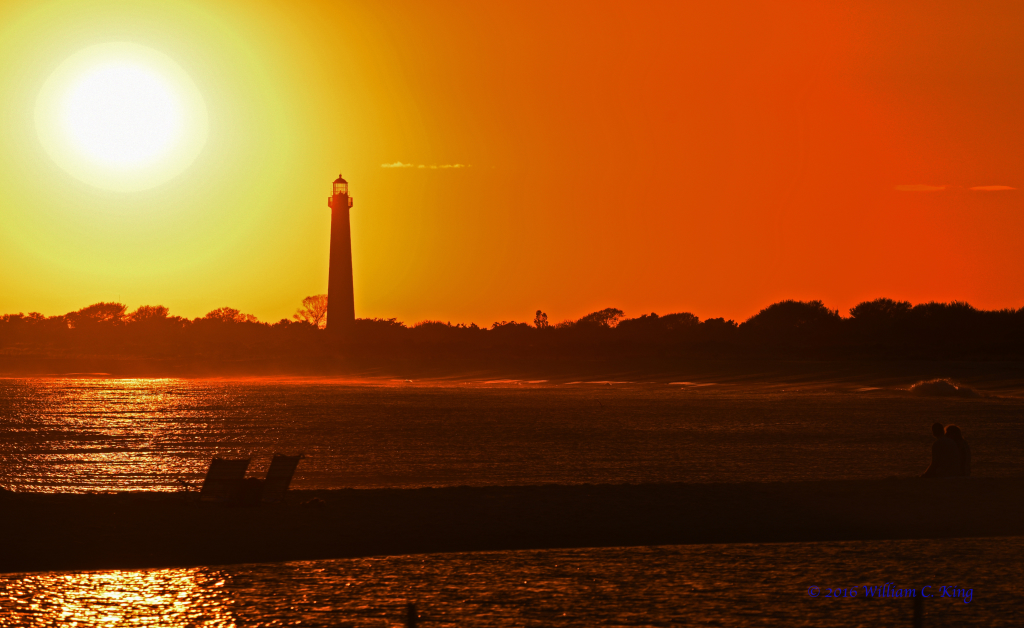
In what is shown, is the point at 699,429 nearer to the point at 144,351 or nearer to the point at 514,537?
the point at 514,537

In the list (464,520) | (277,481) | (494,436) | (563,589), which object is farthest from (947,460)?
(494,436)

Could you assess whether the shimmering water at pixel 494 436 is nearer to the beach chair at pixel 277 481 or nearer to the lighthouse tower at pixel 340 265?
the beach chair at pixel 277 481

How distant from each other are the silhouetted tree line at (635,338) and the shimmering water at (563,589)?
56354 millimetres

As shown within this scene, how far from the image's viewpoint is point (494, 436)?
89.4ft

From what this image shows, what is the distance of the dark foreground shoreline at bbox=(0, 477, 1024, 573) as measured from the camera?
39.8 feet

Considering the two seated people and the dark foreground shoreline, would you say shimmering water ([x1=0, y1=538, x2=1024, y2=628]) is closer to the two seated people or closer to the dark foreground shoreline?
the dark foreground shoreline

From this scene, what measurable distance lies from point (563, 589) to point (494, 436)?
17.1m

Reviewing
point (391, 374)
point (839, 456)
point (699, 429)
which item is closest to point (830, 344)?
point (391, 374)

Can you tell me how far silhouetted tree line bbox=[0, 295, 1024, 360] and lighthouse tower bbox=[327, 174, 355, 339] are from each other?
2676mm

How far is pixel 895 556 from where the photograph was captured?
462 inches

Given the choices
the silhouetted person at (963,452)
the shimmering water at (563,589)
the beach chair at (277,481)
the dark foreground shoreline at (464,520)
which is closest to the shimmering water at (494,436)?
the silhouetted person at (963,452)

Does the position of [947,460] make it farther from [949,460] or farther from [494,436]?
[494,436]

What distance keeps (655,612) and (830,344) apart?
227 feet

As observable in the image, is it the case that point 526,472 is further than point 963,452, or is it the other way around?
point 526,472
